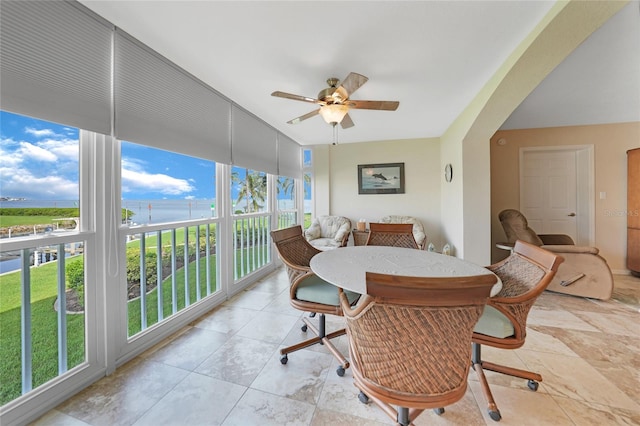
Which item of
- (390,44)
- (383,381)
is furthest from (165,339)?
(390,44)

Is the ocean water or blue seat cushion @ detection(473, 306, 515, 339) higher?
the ocean water

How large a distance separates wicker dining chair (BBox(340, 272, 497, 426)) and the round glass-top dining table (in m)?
0.25

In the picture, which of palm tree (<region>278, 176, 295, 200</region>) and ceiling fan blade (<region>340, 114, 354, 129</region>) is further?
palm tree (<region>278, 176, 295, 200</region>)

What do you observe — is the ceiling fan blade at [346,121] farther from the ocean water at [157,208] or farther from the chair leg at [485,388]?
the chair leg at [485,388]

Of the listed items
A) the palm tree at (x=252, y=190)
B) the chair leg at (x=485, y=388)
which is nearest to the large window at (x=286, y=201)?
the palm tree at (x=252, y=190)

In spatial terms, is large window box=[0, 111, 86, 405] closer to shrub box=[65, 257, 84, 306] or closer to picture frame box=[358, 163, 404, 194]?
shrub box=[65, 257, 84, 306]

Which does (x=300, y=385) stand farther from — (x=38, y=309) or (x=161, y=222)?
(x=38, y=309)

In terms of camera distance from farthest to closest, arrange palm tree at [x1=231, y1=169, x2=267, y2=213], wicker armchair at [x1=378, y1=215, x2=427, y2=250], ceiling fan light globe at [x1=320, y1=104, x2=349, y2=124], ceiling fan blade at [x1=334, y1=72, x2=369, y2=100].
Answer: wicker armchair at [x1=378, y1=215, x2=427, y2=250] < palm tree at [x1=231, y1=169, x2=267, y2=213] < ceiling fan light globe at [x1=320, y1=104, x2=349, y2=124] < ceiling fan blade at [x1=334, y1=72, x2=369, y2=100]

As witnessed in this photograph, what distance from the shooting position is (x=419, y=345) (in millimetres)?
859

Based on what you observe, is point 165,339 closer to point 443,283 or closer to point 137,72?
point 137,72

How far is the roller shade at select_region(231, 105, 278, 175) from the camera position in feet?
9.14

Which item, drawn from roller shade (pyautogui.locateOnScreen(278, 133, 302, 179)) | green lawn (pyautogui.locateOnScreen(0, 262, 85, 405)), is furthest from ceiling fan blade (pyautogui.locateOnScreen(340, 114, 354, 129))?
green lawn (pyautogui.locateOnScreen(0, 262, 85, 405))

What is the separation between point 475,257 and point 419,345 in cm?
273

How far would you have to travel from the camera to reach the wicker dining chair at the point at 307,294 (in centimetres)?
161
